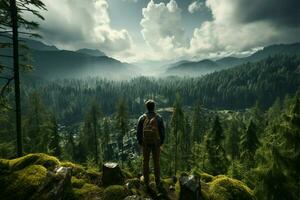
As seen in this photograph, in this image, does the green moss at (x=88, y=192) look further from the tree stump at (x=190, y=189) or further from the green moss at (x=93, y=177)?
the tree stump at (x=190, y=189)

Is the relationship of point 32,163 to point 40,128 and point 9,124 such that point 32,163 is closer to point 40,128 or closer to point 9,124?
point 40,128

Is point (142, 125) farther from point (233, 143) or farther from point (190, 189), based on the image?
point (233, 143)

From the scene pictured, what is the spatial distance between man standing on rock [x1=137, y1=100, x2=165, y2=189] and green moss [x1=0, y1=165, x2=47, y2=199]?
3500mm

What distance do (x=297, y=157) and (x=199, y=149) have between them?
29189mm

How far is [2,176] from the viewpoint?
8.61m

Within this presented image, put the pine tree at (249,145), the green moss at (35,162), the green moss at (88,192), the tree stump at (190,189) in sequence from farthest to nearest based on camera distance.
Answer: the pine tree at (249,145) < the green moss at (35,162) < the green moss at (88,192) < the tree stump at (190,189)

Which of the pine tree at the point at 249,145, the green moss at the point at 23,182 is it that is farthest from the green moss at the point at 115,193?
the pine tree at the point at 249,145

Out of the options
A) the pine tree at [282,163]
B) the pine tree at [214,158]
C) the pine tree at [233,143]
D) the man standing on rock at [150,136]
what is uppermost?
the man standing on rock at [150,136]

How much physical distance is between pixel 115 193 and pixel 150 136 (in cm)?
224

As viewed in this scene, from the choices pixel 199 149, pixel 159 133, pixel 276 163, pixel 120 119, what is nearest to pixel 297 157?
pixel 276 163

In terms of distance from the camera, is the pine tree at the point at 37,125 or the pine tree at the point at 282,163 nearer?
the pine tree at the point at 282,163

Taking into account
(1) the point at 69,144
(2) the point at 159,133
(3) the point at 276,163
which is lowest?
(1) the point at 69,144

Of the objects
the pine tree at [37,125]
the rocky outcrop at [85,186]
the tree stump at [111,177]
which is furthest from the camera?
the pine tree at [37,125]

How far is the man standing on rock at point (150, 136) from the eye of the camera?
30.2 ft
